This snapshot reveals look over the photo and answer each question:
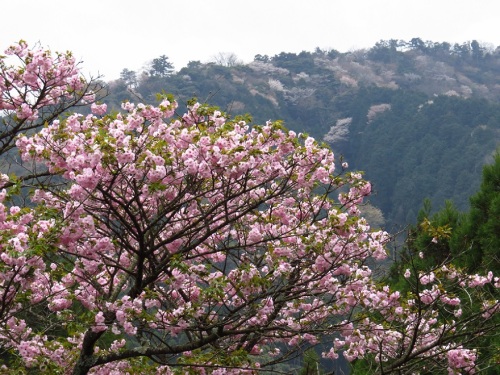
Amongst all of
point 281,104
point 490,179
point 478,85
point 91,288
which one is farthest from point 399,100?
point 91,288

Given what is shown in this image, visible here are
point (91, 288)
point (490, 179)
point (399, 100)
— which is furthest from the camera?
point (399, 100)

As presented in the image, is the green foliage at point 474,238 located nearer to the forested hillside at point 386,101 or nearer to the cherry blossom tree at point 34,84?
the cherry blossom tree at point 34,84

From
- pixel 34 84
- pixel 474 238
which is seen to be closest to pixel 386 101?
pixel 474 238

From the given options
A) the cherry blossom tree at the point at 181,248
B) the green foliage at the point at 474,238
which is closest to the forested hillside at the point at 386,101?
the green foliage at the point at 474,238

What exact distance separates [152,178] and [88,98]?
11.9 feet

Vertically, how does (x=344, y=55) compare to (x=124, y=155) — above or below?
above

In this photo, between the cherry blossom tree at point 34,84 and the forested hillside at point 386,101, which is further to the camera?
the forested hillside at point 386,101

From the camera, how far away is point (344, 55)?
8844cm

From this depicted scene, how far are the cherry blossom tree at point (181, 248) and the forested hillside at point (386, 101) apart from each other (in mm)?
36664

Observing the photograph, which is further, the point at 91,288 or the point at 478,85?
the point at 478,85

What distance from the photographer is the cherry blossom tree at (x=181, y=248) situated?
471cm

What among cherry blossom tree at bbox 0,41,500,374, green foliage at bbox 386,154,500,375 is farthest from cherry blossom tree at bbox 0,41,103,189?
green foliage at bbox 386,154,500,375

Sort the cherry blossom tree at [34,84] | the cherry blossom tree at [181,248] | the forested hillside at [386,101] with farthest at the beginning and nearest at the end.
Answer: the forested hillside at [386,101] → the cherry blossom tree at [34,84] → the cherry blossom tree at [181,248]

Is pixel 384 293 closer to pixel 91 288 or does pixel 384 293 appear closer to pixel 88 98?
pixel 91 288
